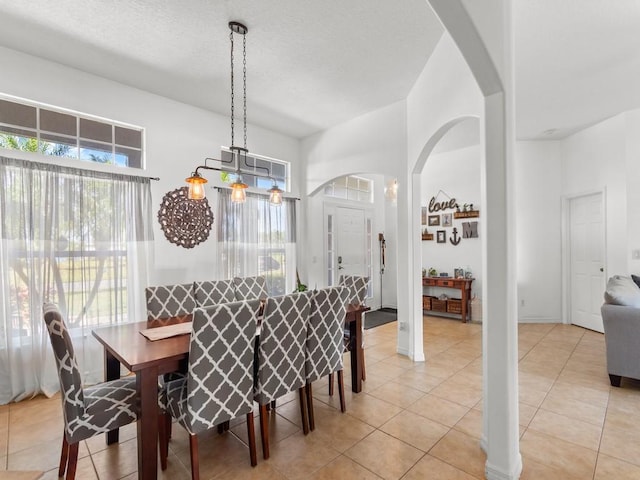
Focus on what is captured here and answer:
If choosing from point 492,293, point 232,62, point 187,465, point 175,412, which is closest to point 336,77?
point 232,62

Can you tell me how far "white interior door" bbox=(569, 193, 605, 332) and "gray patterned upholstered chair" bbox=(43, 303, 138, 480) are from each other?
18.9 feet

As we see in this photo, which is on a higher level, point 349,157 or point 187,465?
point 349,157

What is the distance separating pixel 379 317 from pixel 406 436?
352 centimetres

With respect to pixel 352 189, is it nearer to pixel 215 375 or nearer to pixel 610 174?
pixel 610 174

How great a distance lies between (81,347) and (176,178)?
81.0 inches

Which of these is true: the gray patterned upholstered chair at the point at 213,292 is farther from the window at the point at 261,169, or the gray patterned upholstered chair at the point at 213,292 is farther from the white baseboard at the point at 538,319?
the white baseboard at the point at 538,319

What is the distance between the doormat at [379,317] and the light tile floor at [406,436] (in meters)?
1.85

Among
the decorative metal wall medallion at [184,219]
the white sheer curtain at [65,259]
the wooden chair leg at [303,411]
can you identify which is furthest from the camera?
the decorative metal wall medallion at [184,219]

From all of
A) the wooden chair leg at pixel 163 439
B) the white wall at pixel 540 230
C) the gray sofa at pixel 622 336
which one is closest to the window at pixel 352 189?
the white wall at pixel 540 230

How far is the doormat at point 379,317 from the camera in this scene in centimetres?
527

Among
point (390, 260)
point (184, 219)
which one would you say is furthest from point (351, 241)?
point (184, 219)

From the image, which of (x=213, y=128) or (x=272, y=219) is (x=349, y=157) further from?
(x=213, y=128)

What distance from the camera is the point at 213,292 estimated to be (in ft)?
10.4

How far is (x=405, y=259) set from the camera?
3816mm
